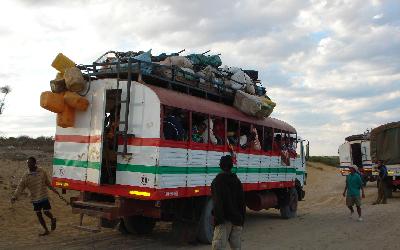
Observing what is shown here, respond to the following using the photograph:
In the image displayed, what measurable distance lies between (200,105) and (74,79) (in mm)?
2474

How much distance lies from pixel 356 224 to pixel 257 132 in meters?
3.77

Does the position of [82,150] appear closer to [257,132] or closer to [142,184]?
[142,184]

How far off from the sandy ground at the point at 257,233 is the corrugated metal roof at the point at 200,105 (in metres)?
2.72

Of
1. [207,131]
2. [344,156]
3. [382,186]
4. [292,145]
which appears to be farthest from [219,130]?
[344,156]

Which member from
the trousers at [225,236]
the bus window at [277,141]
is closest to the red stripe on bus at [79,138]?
the trousers at [225,236]

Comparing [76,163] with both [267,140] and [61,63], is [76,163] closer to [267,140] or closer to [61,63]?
[61,63]

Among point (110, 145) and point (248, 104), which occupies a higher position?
point (248, 104)

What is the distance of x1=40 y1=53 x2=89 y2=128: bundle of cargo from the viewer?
8.63 meters

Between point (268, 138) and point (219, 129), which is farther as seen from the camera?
point (268, 138)

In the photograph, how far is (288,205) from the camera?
14406 mm

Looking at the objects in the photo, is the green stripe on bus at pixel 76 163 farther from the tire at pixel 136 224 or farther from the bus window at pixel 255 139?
the bus window at pixel 255 139

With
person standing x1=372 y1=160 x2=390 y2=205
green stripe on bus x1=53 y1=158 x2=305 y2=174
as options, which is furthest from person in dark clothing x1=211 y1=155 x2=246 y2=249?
person standing x1=372 y1=160 x2=390 y2=205

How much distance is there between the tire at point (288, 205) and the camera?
47.2 feet

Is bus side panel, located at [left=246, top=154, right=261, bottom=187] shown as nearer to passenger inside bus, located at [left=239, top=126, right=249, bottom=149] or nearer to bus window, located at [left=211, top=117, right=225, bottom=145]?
passenger inside bus, located at [left=239, top=126, right=249, bottom=149]
